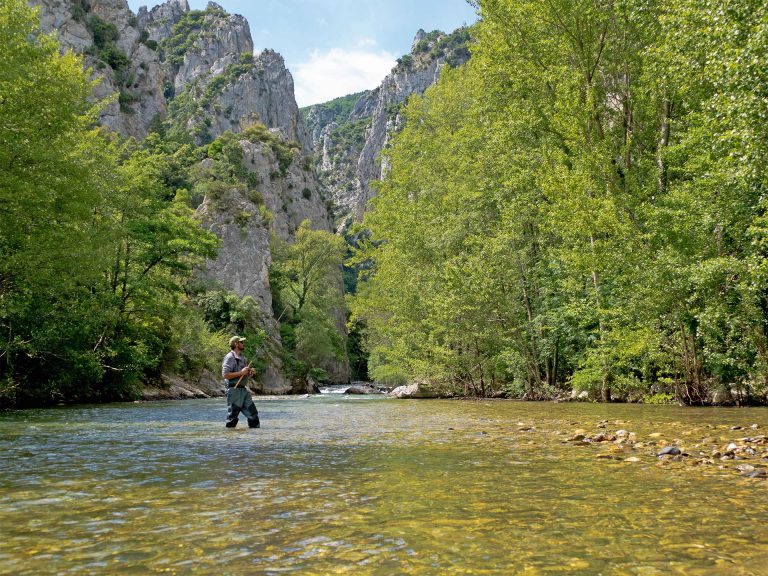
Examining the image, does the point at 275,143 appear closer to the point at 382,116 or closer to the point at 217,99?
the point at 217,99

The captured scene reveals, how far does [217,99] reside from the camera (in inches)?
5256

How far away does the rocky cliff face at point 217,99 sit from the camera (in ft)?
234

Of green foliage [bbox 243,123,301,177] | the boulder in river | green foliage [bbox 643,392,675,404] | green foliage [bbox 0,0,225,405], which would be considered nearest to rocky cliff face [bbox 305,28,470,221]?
green foliage [bbox 243,123,301,177]

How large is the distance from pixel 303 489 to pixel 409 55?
194m

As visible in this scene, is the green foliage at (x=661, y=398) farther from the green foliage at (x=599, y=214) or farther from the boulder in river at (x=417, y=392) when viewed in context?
the boulder in river at (x=417, y=392)

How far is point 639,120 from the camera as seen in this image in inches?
1019

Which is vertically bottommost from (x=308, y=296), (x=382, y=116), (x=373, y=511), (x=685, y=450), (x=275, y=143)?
(x=685, y=450)

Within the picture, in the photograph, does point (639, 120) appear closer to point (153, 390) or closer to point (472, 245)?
point (472, 245)

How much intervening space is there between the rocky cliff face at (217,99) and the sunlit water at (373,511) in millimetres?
52092

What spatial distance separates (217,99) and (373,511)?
141360 millimetres

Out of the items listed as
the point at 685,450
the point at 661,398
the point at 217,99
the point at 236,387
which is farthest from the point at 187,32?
the point at 685,450

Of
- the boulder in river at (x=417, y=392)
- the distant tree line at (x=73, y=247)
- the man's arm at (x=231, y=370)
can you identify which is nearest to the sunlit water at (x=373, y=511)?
the man's arm at (x=231, y=370)

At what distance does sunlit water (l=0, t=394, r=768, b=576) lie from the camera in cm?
396

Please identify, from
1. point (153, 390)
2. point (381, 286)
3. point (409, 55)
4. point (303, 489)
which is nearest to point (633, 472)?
point (303, 489)
